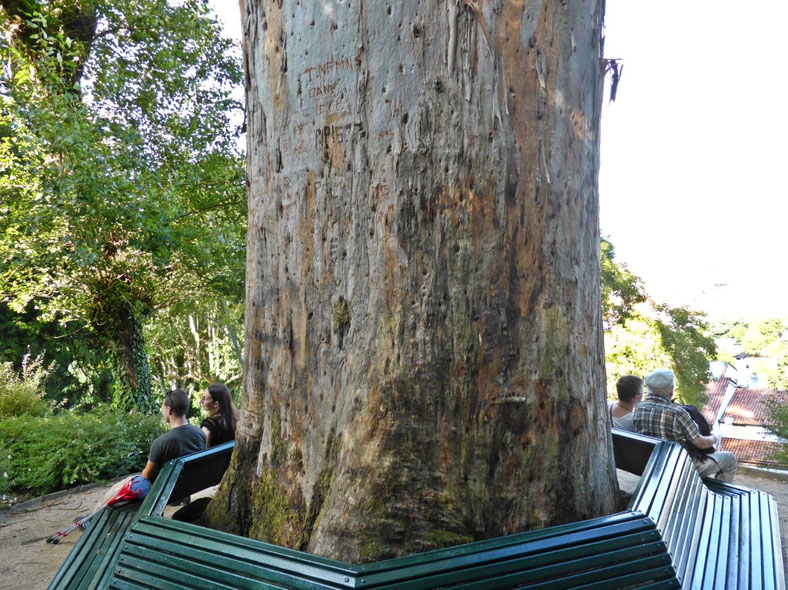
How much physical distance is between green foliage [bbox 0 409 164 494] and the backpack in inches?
295

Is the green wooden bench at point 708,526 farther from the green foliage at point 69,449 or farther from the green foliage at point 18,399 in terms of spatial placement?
the green foliage at point 18,399

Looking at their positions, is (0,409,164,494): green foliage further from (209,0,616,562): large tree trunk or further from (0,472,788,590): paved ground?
(209,0,616,562): large tree trunk

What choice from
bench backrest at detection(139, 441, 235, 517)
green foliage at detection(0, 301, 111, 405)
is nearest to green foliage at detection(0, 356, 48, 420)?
green foliage at detection(0, 301, 111, 405)

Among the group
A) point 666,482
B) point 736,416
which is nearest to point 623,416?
point 666,482

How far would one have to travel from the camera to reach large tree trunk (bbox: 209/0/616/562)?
7.56 ft

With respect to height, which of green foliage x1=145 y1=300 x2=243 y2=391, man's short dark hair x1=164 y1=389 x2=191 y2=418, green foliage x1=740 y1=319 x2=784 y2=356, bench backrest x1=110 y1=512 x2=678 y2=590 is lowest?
green foliage x1=740 y1=319 x2=784 y2=356

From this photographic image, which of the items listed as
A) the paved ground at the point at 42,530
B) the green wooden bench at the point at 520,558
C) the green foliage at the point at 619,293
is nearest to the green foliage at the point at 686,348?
the green foliage at the point at 619,293

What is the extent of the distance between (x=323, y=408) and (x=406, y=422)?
40 centimetres

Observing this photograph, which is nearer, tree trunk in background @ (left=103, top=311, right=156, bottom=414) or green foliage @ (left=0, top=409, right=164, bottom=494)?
green foliage @ (left=0, top=409, right=164, bottom=494)

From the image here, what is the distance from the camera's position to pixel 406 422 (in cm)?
230

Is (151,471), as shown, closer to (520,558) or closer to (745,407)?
(520,558)

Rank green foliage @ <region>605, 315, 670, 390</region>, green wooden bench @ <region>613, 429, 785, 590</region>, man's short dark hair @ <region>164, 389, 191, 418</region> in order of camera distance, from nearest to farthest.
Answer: green wooden bench @ <region>613, 429, 785, 590</region> → man's short dark hair @ <region>164, 389, 191, 418</region> → green foliage @ <region>605, 315, 670, 390</region>

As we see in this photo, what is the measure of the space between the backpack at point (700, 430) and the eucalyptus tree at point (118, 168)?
8236mm

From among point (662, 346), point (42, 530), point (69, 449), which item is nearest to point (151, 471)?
point (42, 530)
